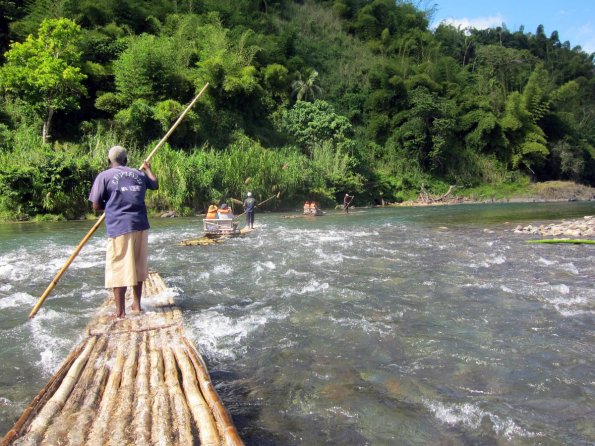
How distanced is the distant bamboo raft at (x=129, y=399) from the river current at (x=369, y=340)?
0.46 m

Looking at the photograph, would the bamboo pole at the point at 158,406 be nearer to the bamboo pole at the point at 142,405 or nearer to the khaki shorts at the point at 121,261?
the bamboo pole at the point at 142,405

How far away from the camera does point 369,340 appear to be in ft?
16.1

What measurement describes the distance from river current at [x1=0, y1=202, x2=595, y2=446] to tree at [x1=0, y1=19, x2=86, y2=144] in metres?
16.7

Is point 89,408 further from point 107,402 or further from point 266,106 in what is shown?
point 266,106

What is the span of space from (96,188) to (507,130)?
46459 millimetres

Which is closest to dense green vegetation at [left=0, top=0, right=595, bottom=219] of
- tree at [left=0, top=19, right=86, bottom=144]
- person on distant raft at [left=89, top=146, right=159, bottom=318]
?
tree at [left=0, top=19, right=86, bottom=144]

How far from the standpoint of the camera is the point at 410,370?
4.15 metres

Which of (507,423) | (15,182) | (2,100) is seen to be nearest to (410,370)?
(507,423)

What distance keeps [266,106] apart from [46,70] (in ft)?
59.2

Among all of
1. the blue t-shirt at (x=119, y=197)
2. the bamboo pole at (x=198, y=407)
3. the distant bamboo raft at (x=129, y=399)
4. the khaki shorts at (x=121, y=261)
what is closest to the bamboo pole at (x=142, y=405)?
the distant bamboo raft at (x=129, y=399)

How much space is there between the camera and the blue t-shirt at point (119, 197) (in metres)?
4.91

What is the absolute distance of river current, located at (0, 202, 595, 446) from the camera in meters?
3.32

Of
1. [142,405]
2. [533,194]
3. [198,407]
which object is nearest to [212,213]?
[142,405]

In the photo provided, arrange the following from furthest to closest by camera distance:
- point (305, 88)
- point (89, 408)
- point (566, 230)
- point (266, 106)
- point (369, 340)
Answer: point (305, 88), point (266, 106), point (566, 230), point (369, 340), point (89, 408)
